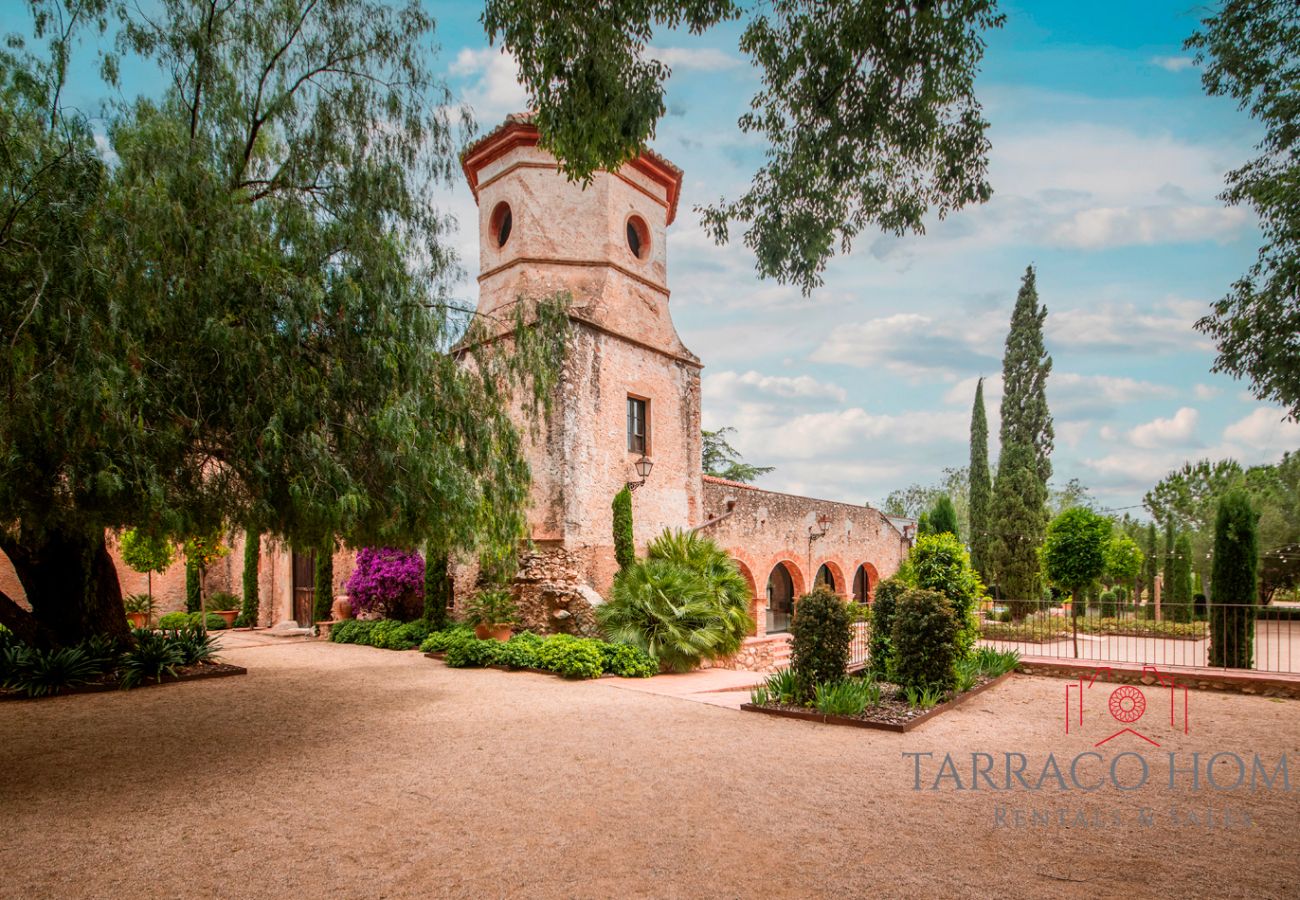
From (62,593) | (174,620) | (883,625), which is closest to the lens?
(883,625)

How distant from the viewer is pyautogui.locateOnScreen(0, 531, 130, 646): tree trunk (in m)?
9.21

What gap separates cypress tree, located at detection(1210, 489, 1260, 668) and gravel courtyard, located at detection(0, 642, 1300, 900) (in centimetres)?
371

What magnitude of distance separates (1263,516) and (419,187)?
30530mm

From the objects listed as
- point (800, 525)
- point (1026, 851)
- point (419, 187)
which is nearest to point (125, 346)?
point (419, 187)

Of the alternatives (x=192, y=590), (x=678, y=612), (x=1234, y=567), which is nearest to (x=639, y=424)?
(x=678, y=612)

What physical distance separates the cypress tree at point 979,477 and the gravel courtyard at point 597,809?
1654cm

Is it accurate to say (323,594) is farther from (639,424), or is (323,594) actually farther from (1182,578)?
(1182,578)

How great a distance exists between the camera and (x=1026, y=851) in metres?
3.95

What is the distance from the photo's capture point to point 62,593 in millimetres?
9586

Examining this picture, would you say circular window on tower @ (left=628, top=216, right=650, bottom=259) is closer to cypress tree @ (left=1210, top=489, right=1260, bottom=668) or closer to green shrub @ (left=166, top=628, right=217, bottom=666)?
green shrub @ (left=166, top=628, right=217, bottom=666)

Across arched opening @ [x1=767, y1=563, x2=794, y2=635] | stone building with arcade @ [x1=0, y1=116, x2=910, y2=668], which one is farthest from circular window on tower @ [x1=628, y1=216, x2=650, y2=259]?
arched opening @ [x1=767, y1=563, x2=794, y2=635]

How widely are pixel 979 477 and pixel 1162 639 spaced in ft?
32.6

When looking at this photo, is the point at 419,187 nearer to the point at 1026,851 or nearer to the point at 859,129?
the point at 859,129

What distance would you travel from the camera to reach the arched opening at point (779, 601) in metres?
21.9
